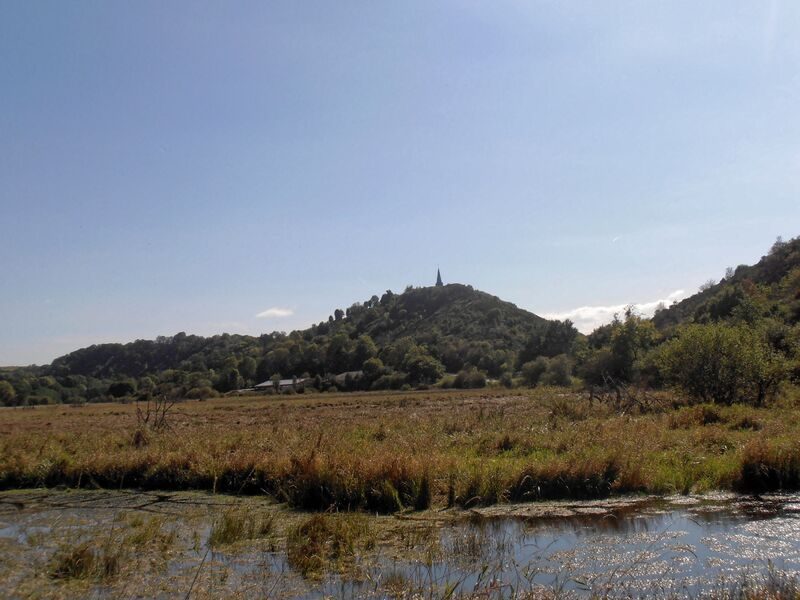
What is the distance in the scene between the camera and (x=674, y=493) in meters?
13.1

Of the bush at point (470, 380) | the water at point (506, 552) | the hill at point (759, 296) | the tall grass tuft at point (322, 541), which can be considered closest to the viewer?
the water at point (506, 552)

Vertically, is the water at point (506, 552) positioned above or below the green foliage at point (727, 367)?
below

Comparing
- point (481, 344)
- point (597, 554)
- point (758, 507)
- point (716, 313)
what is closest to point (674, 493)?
point (758, 507)

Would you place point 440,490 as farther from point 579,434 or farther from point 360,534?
point 579,434

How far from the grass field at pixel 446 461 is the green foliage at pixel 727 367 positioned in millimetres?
4644

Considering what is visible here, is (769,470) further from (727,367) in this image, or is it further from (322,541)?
(727,367)

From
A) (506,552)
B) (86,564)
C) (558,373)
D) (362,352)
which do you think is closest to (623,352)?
(558,373)

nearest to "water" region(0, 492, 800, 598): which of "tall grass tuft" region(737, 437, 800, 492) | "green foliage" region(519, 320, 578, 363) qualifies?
"tall grass tuft" region(737, 437, 800, 492)

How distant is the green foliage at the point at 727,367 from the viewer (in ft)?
92.9

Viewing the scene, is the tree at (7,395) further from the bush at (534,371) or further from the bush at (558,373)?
the bush at (558,373)

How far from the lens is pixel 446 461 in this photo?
14617 millimetres

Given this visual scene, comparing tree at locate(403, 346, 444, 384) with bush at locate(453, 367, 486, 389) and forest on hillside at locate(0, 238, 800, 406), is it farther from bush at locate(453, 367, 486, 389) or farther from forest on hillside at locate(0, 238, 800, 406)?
bush at locate(453, 367, 486, 389)

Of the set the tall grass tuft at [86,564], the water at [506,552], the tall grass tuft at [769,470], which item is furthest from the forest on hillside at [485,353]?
the tall grass tuft at [86,564]

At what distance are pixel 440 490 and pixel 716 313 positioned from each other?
6144 cm
